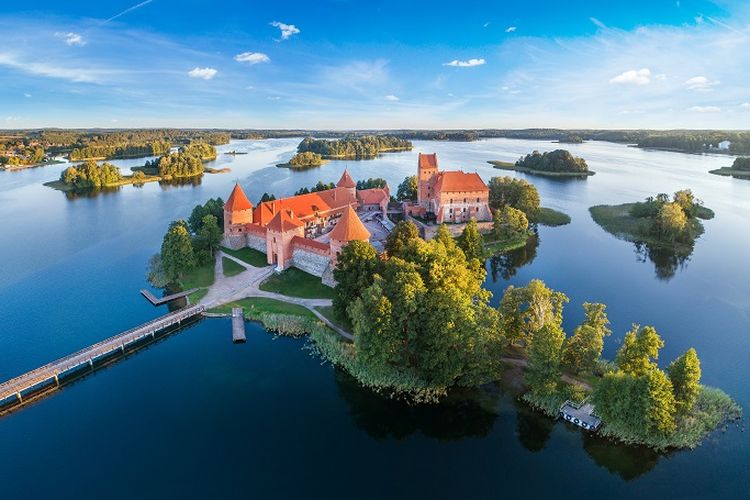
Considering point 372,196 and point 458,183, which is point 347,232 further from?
point 458,183

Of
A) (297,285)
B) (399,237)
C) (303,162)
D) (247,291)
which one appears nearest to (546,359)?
(399,237)

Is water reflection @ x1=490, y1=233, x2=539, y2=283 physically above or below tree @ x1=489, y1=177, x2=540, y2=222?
below

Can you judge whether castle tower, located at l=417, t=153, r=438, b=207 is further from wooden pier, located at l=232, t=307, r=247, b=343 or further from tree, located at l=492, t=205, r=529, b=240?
wooden pier, located at l=232, t=307, r=247, b=343

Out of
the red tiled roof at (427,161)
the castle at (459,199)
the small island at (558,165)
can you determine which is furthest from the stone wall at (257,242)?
the small island at (558,165)

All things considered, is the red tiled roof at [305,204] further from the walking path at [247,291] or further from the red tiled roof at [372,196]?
the walking path at [247,291]

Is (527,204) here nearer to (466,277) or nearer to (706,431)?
(466,277)

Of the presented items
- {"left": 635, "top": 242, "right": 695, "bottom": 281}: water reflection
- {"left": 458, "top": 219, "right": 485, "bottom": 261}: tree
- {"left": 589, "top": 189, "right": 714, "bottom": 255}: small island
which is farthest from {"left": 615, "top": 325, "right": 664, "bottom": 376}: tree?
{"left": 589, "top": 189, "right": 714, "bottom": 255}: small island
